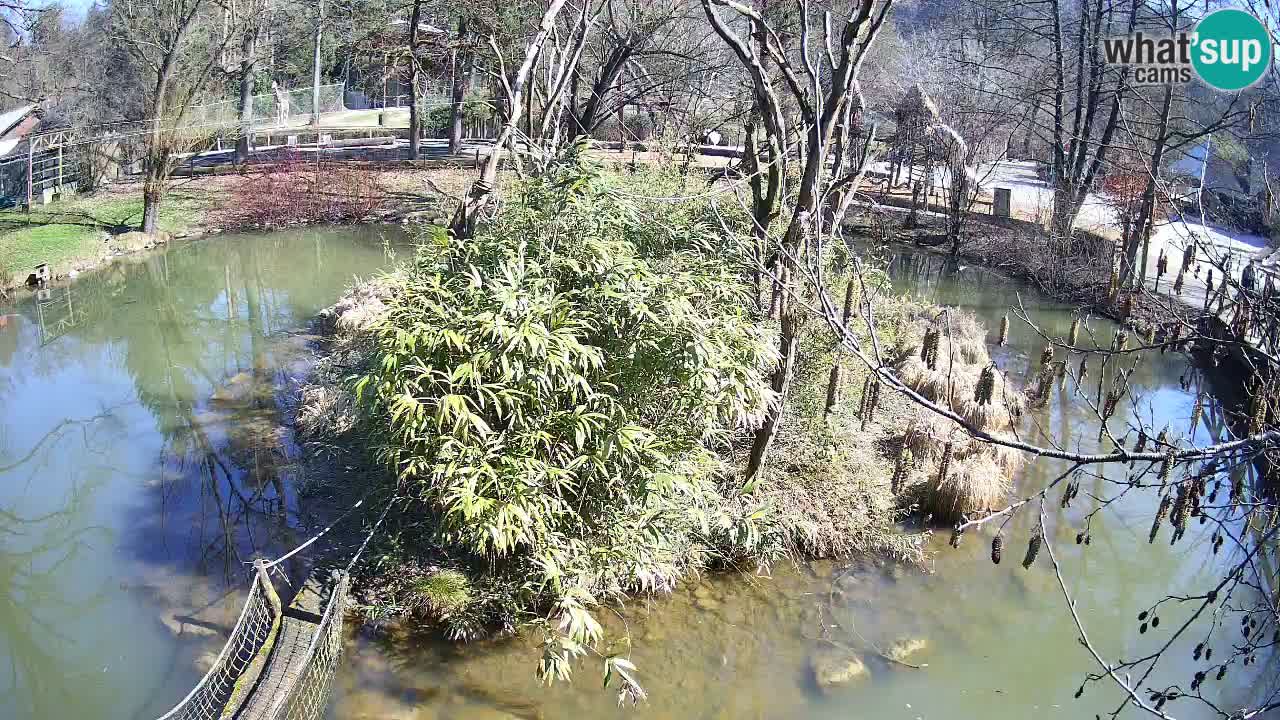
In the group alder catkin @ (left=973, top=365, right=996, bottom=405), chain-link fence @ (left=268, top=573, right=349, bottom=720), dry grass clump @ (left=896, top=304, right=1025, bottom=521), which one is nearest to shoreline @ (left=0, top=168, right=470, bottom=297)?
dry grass clump @ (left=896, top=304, right=1025, bottom=521)

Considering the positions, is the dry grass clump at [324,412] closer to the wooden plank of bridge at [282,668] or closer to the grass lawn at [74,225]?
the wooden plank of bridge at [282,668]

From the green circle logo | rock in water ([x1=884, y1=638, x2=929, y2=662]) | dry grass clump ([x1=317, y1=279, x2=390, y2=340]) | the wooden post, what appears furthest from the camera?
dry grass clump ([x1=317, y1=279, x2=390, y2=340])

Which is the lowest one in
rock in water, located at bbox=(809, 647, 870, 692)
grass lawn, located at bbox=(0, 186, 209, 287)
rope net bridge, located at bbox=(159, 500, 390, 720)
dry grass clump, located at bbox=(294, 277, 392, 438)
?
rock in water, located at bbox=(809, 647, 870, 692)

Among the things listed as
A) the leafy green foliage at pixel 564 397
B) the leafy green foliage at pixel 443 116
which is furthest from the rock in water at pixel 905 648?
the leafy green foliage at pixel 443 116

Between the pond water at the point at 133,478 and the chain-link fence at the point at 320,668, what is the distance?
869 mm

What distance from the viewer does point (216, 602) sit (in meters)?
5.88

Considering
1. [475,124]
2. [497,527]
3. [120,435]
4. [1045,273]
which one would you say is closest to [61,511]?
[120,435]

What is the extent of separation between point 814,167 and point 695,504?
7.36 feet

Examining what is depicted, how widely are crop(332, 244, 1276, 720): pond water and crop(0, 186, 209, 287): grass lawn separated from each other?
10.1 m

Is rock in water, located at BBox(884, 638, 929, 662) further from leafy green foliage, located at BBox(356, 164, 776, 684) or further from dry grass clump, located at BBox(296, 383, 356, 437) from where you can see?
dry grass clump, located at BBox(296, 383, 356, 437)

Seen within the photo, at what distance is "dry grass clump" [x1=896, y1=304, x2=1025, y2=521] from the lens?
6.94 m

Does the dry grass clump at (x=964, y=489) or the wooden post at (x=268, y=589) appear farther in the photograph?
the dry grass clump at (x=964, y=489)

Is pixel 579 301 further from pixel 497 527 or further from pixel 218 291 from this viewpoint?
pixel 218 291

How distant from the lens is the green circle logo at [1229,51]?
6.66 metres
